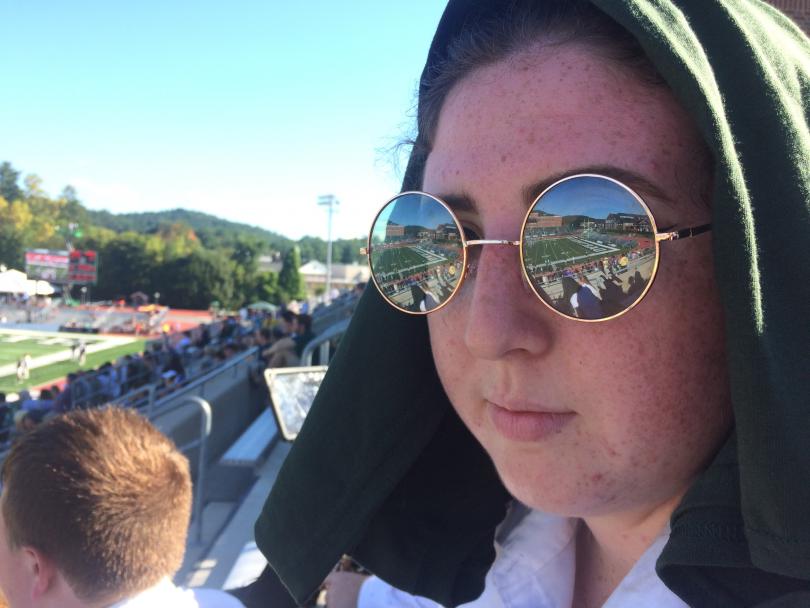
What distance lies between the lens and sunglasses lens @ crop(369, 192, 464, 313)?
110 cm

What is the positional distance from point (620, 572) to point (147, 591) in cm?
181

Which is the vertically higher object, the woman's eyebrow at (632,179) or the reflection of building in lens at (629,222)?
the woman's eyebrow at (632,179)

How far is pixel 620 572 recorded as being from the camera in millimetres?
1194

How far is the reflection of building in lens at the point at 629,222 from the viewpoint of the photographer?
859mm

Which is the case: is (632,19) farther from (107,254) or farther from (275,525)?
(107,254)

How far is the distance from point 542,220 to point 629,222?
5.1 inches

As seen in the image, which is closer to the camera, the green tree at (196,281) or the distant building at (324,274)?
the green tree at (196,281)

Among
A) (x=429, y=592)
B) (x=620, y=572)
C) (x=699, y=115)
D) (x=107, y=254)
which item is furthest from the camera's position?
(x=107, y=254)

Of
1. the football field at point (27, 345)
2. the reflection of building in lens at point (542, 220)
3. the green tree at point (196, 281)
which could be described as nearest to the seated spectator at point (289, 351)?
the reflection of building in lens at point (542, 220)

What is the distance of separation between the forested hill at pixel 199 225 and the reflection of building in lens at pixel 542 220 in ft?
305

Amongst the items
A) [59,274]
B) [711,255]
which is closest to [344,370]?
[711,255]

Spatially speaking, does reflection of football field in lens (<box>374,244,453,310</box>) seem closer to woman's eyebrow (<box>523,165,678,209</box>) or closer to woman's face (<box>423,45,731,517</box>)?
woman's face (<box>423,45,731,517</box>)

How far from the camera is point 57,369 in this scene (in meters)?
30.5

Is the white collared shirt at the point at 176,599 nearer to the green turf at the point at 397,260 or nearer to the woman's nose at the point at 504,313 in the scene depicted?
the green turf at the point at 397,260
